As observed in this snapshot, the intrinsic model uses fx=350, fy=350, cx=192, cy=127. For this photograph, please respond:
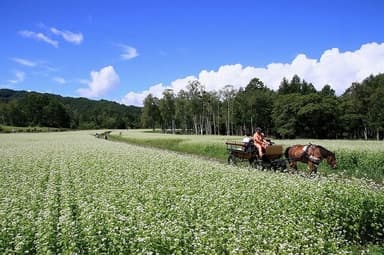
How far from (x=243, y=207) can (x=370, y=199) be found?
10.9 ft

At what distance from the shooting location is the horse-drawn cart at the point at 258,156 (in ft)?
60.2

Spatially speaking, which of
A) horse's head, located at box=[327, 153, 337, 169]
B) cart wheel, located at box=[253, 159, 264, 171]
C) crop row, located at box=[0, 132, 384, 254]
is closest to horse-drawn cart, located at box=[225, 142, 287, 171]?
cart wheel, located at box=[253, 159, 264, 171]

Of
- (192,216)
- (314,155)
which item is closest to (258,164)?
(314,155)

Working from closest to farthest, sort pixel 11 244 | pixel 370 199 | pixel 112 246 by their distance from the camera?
pixel 112 246, pixel 11 244, pixel 370 199

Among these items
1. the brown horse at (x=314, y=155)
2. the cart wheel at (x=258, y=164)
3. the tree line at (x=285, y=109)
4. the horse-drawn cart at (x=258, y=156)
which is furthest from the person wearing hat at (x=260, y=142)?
the tree line at (x=285, y=109)

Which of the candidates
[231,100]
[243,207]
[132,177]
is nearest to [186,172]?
[132,177]

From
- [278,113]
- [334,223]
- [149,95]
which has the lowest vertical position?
[334,223]

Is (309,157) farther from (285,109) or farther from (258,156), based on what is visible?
(285,109)

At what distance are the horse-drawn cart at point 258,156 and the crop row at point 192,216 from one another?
5.41 m

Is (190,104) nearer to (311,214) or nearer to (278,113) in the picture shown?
(278,113)

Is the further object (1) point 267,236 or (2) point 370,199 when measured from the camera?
(2) point 370,199

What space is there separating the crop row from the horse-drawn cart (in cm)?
541

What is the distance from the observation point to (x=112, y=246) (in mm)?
5863

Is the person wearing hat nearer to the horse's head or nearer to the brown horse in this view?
the brown horse
